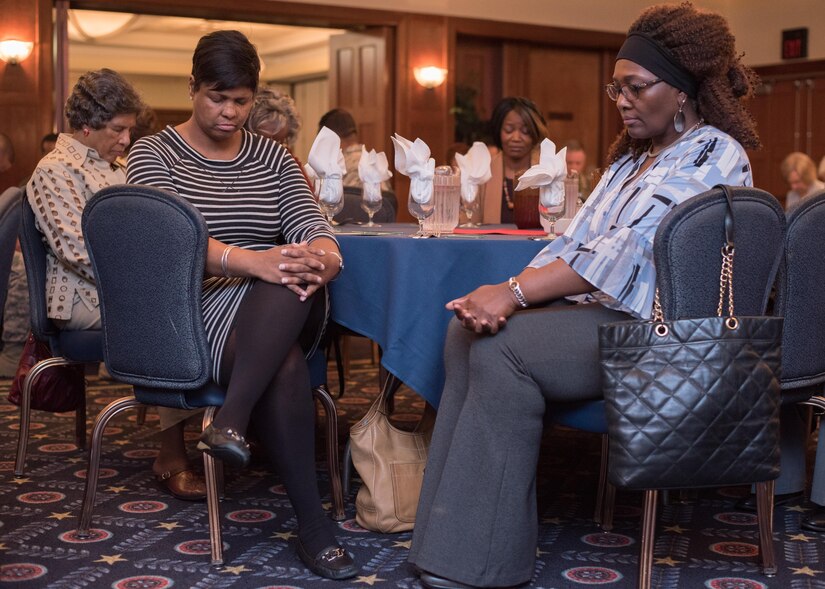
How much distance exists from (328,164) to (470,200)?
514 mm

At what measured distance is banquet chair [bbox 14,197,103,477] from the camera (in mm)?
3443


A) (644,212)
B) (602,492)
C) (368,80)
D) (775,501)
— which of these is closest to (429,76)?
(368,80)

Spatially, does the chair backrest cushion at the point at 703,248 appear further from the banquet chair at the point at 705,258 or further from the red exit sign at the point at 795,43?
the red exit sign at the point at 795,43

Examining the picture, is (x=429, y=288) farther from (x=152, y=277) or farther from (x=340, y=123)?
(x=340, y=123)

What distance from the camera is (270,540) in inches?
111

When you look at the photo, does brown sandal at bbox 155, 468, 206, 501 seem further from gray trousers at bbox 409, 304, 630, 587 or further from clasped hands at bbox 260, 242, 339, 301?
gray trousers at bbox 409, 304, 630, 587

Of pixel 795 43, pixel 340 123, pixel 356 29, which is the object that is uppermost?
pixel 795 43

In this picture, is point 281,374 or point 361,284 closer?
point 281,374

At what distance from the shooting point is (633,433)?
2.13 metres

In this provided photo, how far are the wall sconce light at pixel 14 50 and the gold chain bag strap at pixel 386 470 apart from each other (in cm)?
704

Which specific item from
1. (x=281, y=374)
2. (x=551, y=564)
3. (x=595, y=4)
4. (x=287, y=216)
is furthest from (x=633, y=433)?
(x=595, y=4)

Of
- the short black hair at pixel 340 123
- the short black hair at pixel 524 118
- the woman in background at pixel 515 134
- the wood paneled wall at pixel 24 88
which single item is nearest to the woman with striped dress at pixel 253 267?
the woman in background at pixel 515 134

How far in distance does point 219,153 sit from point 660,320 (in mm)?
1402

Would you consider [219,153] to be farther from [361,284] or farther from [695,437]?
[695,437]
